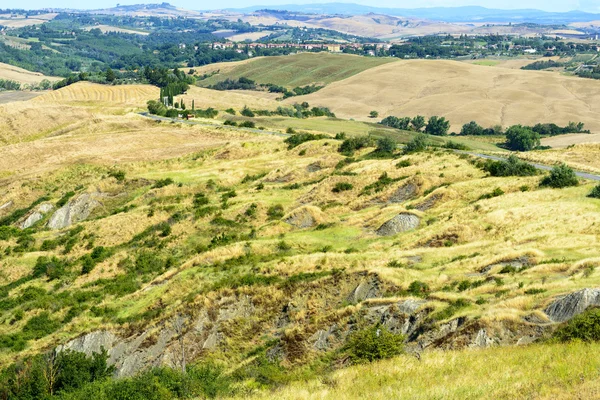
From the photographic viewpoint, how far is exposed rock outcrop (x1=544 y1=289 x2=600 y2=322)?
21.7 m

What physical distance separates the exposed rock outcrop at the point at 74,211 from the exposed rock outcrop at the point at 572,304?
50.3 metres

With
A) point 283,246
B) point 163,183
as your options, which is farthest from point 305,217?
point 163,183

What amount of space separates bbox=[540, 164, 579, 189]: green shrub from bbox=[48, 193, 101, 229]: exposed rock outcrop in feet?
142

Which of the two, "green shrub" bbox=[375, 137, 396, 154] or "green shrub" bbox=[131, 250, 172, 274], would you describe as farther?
"green shrub" bbox=[375, 137, 396, 154]

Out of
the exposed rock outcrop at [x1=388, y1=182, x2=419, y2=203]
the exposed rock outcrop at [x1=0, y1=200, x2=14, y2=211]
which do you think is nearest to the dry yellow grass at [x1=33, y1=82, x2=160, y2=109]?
the exposed rock outcrop at [x1=0, y1=200, x2=14, y2=211]

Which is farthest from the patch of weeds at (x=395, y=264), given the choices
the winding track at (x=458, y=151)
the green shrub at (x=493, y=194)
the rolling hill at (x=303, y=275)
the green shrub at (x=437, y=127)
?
the green shrub at (x=437, y=127)

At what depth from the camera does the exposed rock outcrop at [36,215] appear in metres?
63.3

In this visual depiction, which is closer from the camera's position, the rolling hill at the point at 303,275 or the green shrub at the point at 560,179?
the rolling hill at the point at 303,275

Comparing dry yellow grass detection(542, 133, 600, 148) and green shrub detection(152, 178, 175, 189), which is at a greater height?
green shrub detection(152, 178, 175, 189)

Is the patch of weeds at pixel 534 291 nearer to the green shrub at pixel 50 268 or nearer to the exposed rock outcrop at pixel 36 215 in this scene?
the green shrub at pixel 50 268

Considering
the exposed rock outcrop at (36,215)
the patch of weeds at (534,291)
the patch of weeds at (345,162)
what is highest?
the patch of weeds at (534,291)

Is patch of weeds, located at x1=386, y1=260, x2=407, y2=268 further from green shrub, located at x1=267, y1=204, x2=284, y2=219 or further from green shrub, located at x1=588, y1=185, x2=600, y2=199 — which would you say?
green shrub, located at x1=267, y1=204, x2=284, y2=219

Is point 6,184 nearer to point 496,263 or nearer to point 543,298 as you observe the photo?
point 496,263

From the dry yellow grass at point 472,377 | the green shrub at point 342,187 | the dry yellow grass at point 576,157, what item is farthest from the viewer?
the dry yellow grass at point 576,157
